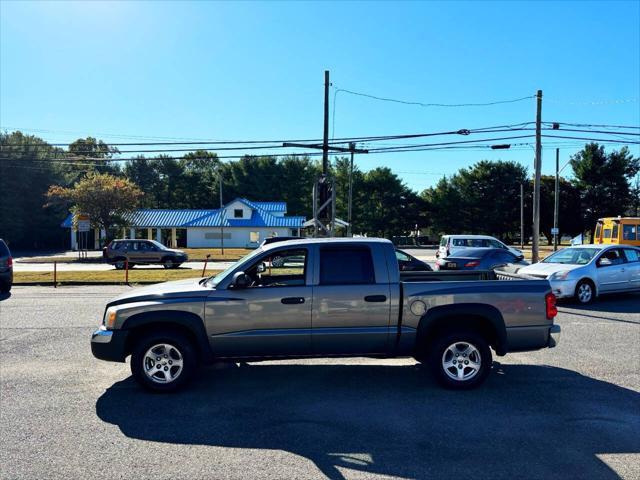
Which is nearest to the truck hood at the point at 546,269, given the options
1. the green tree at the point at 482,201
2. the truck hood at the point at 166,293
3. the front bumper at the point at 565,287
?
the front bumper at the point at 565,287

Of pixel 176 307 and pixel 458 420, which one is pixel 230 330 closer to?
pixel 176 307

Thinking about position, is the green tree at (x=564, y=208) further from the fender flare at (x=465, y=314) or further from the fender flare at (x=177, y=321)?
the fender flare at (x=177, y=321)

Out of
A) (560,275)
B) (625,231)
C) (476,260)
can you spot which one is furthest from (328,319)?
(625,231)

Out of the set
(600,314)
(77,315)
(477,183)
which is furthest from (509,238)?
(77,315)

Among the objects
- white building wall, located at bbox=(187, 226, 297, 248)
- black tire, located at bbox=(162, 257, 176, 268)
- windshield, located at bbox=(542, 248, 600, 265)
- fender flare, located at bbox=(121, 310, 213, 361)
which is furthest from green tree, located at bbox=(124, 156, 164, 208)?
fender flare, located at bbox=(121, 310, 213, 361)

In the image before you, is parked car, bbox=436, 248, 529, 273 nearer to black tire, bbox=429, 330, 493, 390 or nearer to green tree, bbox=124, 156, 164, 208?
black tire, bbox=429, 330, 493, 390

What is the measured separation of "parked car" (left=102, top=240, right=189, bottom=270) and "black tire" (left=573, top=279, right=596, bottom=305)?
21162 mm

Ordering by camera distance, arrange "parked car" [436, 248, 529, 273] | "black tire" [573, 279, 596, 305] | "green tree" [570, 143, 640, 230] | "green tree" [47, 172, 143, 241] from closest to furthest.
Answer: "black tire" [573, 279, 596, 305] → "parked car" [436, 248, 529, 273] → "green tree" [47, 172, 143, 241] → "green tree" [570, 143, 640, 230]

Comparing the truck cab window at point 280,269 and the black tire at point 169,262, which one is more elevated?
the truck cab window at point 280,269

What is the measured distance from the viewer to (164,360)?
5512 mm

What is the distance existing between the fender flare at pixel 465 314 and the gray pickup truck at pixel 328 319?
1 cm

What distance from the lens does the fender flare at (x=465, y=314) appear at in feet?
18.1

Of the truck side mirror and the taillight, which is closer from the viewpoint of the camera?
the truck side mirror

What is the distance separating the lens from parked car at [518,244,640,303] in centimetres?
1197
